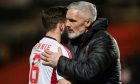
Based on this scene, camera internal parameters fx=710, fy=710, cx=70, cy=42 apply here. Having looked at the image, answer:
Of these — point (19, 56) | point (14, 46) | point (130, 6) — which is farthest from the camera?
point (130, 6)

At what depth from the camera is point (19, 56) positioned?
64.6ft

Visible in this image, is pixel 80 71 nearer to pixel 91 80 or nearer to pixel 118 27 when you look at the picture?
pixel 91 80

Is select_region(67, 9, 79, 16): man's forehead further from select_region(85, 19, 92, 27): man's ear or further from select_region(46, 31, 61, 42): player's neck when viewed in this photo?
select_region(46, 31, 61, 42): player's neck

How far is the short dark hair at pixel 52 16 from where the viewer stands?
25.9ft

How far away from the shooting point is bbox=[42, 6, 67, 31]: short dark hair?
789 centimetres

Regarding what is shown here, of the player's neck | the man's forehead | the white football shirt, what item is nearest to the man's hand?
the white football shirt

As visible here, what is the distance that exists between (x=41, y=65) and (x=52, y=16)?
1.83 feet

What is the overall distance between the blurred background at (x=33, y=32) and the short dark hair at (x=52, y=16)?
6884 mm

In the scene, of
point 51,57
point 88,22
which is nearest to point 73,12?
point 88,22

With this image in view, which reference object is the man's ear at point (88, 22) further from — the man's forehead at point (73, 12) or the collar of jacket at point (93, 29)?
the man's forehead at point (73, 12)

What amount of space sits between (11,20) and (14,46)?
11.9 ft

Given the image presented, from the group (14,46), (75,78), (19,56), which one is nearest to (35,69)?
(75,78)

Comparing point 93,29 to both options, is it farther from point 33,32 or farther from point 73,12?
point 33,32

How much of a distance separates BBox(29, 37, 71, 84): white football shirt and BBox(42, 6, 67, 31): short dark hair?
0.51 feet
